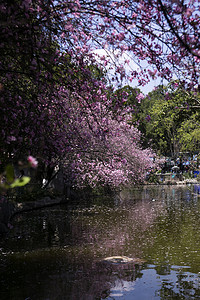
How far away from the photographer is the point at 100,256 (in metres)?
10.1

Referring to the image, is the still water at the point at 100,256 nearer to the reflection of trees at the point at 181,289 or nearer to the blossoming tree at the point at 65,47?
the reflection of trees at the point at 181,289

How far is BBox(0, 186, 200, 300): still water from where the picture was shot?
732 cm

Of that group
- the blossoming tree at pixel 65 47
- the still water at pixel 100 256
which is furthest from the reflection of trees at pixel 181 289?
the blossoming tree at pixel 65 47

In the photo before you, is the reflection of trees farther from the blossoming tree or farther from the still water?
the blossoming tree

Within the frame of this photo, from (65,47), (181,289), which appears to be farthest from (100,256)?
(65,47)

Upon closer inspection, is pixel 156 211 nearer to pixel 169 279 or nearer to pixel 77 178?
pixel 77 178

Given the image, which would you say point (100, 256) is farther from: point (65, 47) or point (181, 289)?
point (65, 47)

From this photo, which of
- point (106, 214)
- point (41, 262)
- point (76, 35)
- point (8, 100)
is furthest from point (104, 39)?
point (106, 214)

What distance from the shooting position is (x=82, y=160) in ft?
77.6

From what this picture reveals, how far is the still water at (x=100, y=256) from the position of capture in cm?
732

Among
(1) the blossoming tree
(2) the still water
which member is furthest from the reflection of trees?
(1) the blossoming tree

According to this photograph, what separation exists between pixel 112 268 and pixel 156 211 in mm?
10589

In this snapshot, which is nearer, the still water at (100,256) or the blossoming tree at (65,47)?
the blossoming tree at (65,47)

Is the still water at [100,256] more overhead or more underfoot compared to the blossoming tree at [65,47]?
more underfoot
